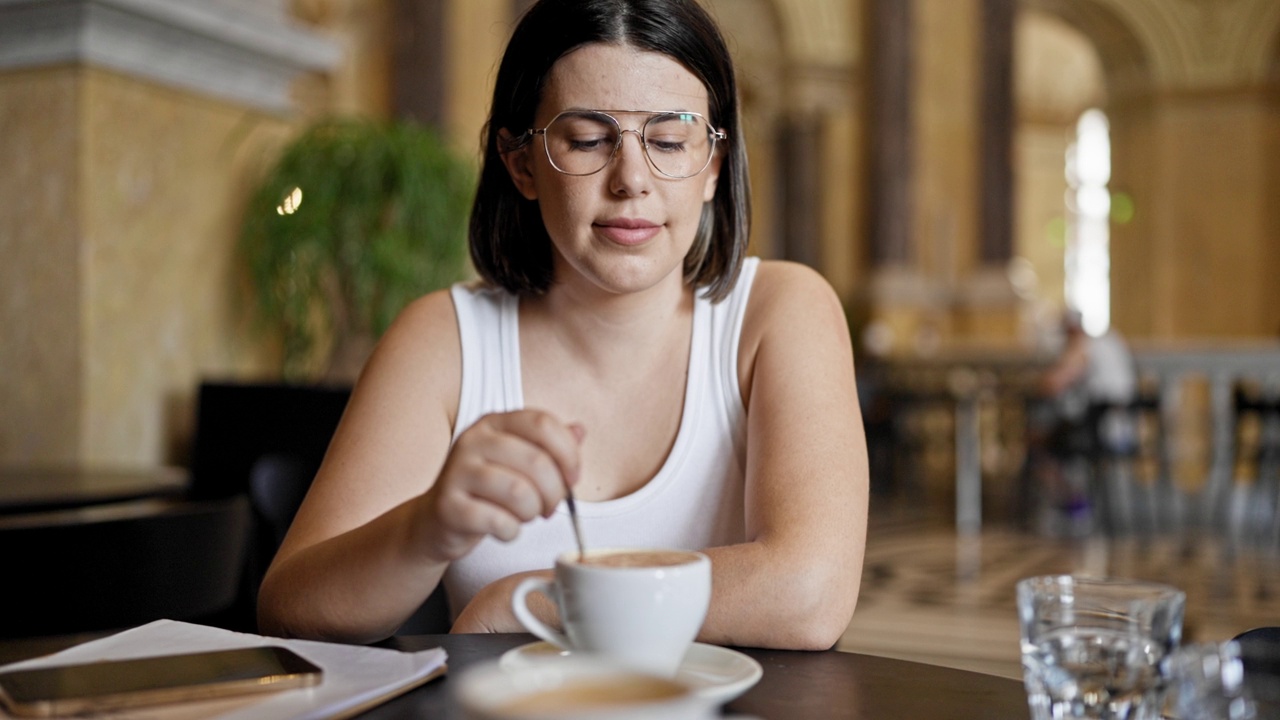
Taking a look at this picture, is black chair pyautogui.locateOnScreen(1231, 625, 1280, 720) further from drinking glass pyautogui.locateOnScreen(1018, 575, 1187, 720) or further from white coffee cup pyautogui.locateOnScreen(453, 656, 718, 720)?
white coffee cup pyautogui.locateOnScreen(453, 656, 718, 720)

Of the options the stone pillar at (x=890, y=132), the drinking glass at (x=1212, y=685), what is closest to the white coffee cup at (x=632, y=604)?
the drinking glass at (x=1212, y=685)

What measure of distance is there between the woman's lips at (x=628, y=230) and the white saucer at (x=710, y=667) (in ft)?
1.51

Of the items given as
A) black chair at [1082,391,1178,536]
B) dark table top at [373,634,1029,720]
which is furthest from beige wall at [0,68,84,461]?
black chair at [1082,391,1178,536]

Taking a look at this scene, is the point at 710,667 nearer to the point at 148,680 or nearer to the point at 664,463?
the point at 148,680

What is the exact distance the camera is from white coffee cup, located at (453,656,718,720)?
45 cm

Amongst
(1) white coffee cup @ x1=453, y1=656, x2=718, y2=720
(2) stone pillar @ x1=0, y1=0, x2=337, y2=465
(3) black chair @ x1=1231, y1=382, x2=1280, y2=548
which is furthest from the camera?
(3) black chair @ x1=1231, y1=382, x2=1280, y2=548

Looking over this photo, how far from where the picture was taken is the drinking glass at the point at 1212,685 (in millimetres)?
569

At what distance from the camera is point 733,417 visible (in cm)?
138

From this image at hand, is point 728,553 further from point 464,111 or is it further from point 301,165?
point 464,111

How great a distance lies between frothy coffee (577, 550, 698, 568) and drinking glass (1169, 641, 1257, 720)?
26 centimetres

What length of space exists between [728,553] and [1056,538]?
560 centimetres

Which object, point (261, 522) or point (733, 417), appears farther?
point (261, 522)

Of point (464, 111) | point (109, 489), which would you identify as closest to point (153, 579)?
point (109, 489)

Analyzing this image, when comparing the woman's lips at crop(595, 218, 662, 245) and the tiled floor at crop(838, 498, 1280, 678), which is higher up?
the woman's lips at crop(595, 218, 662, 245)
